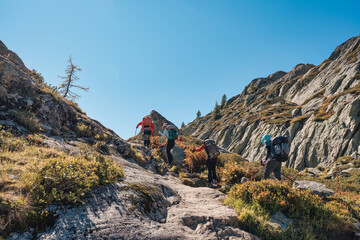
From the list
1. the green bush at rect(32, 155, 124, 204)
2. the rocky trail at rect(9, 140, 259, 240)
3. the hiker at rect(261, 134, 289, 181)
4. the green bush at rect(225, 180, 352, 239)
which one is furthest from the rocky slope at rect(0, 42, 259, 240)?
the hiker at rect(261, 134, 289, 181)

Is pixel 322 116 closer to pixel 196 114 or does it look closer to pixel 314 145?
pixel 314 145

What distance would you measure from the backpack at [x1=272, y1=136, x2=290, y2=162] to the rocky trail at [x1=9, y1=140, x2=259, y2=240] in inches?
183

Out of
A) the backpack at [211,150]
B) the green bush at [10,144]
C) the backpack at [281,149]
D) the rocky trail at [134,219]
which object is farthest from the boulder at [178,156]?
the green bush at [10,144]

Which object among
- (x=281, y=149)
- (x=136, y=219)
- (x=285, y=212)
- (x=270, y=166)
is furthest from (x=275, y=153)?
(x=136, y=219)

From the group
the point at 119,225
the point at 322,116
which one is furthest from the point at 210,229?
the point at 322,116

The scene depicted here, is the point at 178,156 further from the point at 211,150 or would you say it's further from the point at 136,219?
the point at 136,219

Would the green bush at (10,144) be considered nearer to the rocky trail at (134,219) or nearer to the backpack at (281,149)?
the rocky trail at (134,219)

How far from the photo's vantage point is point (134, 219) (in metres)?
3.68

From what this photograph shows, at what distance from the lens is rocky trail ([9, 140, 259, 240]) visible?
3064 mm

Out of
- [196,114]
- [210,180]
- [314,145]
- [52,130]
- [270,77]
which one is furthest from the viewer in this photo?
[196,114]

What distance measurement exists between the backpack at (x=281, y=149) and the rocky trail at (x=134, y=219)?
4653mm

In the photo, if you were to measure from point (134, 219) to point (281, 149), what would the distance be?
24.1 ft

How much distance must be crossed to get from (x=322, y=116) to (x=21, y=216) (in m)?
41.4

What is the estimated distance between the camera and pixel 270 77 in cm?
11162
